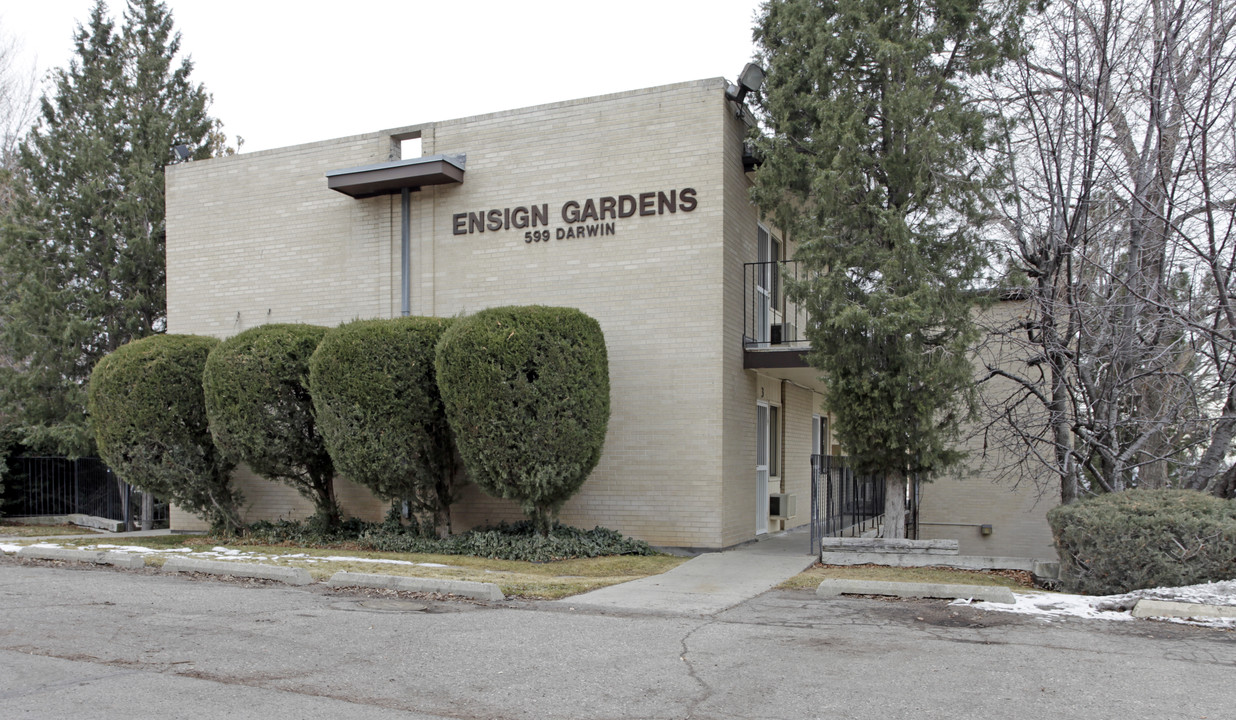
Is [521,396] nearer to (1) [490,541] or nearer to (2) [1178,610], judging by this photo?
(1) [490,541]

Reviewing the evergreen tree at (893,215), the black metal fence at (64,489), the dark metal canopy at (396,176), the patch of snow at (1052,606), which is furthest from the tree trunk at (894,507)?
the black metal fence at (64,489)

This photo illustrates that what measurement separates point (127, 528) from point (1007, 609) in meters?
17.4

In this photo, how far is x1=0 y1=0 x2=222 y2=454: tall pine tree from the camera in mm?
17703

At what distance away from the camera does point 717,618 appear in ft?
26.0

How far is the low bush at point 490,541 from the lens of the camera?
465 inches

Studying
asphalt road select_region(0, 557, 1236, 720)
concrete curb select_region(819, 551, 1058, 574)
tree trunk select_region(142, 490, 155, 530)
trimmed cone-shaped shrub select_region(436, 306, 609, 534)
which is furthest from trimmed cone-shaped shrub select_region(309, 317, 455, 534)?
tree trunk select_region(142, 490, 155, 530)

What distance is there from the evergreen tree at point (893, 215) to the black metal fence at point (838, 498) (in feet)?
3.22

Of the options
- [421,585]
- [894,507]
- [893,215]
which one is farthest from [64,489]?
[893,215]

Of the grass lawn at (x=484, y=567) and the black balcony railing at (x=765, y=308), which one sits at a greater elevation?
the black balcony railing at (x=765, y=308)

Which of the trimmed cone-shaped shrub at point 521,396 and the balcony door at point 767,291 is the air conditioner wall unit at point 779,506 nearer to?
the balcony door at point 767,291

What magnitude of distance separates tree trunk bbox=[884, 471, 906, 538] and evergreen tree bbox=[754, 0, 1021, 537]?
0.06 metres

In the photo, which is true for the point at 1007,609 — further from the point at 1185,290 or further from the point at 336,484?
the point at 336,484

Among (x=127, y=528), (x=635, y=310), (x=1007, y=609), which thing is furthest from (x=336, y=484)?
(x=1007, y=609)

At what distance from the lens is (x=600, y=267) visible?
13.0m
